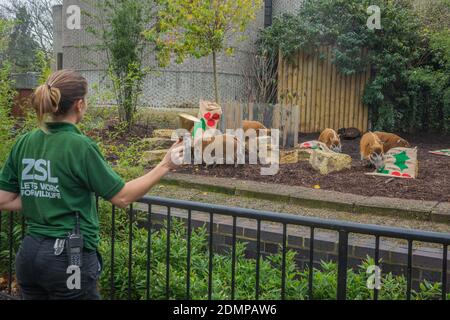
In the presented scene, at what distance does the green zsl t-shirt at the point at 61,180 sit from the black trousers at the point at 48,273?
6 centimetres

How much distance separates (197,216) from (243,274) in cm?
117

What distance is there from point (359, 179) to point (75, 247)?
5.30 meters

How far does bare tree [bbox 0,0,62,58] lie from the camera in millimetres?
33628

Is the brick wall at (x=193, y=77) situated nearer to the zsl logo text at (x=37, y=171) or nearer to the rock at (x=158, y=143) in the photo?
the rock at (x=158, y=143)

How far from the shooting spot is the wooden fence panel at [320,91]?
14.6 metres

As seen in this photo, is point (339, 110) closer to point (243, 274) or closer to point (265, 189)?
point (265, 189)

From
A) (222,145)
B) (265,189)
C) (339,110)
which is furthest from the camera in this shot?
(339,110)

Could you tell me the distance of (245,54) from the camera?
16109 mm

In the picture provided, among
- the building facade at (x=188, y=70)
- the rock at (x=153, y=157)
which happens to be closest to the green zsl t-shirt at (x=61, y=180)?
the rock at (x=153, y=157)

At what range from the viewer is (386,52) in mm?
13633

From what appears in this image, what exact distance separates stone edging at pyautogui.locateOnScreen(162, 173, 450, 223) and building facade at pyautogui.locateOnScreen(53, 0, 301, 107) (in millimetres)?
7390

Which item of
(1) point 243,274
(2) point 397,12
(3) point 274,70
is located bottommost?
(1) point 243,274

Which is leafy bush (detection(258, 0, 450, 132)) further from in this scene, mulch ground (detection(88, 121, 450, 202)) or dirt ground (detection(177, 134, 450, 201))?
dirt ground (detection(177, 134, 450, 201))

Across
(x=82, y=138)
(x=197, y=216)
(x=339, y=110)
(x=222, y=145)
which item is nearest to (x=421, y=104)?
(x=339, y=110)
